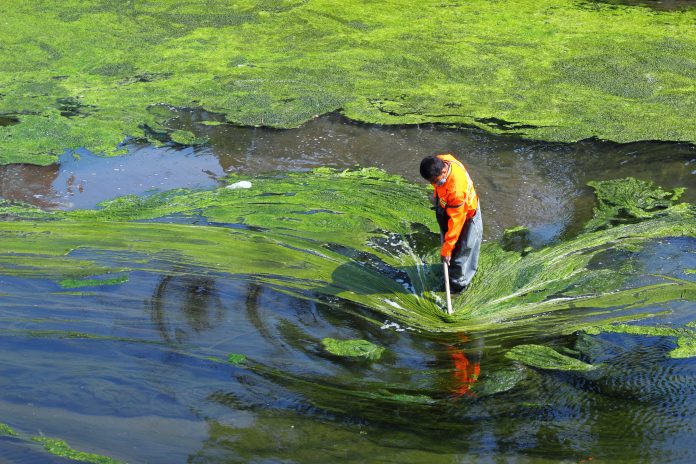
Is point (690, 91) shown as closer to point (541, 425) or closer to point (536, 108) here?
point (536, 108)

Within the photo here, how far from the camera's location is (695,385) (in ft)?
11.1

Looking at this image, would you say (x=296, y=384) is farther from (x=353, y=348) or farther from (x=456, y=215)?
(x=456, y=215)

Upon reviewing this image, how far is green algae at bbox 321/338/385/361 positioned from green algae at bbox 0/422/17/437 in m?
1.46

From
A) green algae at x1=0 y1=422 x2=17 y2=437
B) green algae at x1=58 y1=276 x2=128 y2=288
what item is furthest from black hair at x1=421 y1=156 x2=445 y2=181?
green algae at x1=0 y1=422 x2=17 y2=437

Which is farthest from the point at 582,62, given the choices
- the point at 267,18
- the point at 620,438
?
the point at 620,438

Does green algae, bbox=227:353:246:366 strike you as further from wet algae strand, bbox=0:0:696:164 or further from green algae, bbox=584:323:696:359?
wet algae strand, bbox=0:0:696:164

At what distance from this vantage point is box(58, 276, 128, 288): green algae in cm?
439

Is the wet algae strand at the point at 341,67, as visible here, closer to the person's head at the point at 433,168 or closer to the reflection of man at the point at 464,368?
the person's head at the point at 433,168

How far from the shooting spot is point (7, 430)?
3.00 metres

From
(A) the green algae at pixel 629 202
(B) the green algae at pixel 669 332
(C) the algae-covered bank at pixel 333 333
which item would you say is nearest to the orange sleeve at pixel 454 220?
(C) the algae-covered bank at pixel 333 333

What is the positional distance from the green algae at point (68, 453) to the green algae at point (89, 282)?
1.53 m

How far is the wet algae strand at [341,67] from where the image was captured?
694 cm

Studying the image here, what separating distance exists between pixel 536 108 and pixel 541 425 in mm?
4343

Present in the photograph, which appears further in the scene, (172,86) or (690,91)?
(172,86)
